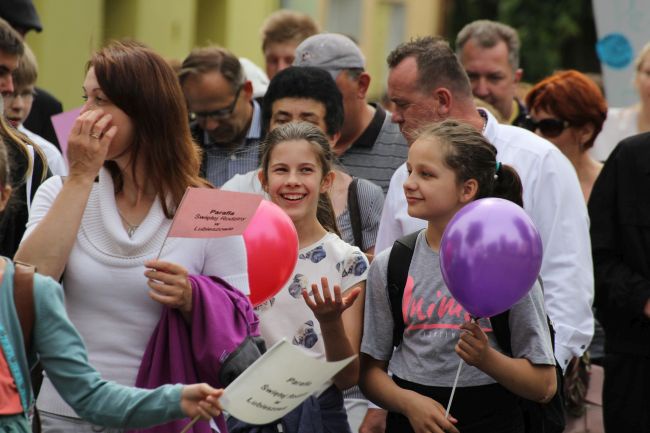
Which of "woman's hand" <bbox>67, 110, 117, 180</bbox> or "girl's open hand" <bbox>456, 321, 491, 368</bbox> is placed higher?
"woman's hand" <bbox>67, 110, 117, 180</bbox>

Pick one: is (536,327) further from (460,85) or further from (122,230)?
(460,85)

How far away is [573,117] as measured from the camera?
823cm

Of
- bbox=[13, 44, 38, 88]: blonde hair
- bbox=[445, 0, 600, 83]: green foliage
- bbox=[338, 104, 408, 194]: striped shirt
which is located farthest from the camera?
bbox=[445, 0, 600, 83]: green foliage

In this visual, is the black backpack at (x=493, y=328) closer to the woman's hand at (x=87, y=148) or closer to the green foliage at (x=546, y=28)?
the woman's hand at (x=87, y=148)

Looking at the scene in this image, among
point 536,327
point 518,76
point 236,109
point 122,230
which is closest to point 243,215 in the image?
point 122,230

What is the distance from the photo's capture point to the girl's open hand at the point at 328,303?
4957mm

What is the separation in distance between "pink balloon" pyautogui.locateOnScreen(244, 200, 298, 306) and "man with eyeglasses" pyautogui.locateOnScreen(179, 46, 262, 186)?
2.23 m

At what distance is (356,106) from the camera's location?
7793 millimetres

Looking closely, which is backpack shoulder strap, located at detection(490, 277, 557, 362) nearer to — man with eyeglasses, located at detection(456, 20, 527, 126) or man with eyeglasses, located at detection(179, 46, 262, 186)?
man with eyeglasses, located at detection(179, 46, 262, 186)

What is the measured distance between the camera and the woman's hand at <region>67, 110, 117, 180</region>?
4473mm

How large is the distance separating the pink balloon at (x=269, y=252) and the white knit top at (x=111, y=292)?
0.85 metres

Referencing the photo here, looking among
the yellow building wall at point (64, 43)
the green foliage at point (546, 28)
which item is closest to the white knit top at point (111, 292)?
the yellow building wall at point (64, 43)

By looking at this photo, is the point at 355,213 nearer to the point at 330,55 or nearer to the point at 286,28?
the point at 330,55

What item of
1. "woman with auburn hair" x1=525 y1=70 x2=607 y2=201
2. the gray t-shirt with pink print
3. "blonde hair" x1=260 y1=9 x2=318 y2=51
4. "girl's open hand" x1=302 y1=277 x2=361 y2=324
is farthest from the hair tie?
"blonde hair" x1=260 y1=9 x2=318 y2=51
